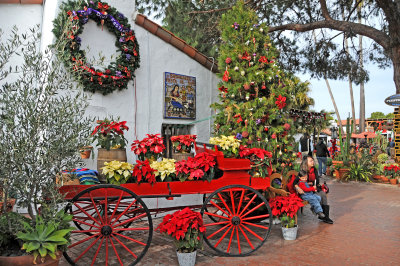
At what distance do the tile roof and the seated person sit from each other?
11.5 ft

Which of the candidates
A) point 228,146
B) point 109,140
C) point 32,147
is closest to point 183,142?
point 228,146

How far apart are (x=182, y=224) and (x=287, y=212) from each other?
7.02ft

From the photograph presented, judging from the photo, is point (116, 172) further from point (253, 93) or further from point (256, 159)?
point (253, 93)

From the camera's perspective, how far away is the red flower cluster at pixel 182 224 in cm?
410

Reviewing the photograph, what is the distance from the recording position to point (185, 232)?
13.7 feet

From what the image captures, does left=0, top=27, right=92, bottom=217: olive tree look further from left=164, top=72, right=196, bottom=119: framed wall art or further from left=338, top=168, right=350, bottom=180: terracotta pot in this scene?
left=338, top=168, right=350, bottom=180: terracotta pot

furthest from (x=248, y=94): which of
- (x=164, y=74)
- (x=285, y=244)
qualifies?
(x=285, y=244)

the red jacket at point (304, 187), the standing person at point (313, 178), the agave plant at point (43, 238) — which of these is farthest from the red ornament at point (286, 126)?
the agave plant at point (43, 238)

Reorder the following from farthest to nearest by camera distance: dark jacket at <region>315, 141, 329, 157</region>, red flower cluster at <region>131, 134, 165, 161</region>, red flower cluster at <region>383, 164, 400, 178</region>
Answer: dark jacket at <region>315, 141, 329, 157</region> → red flower cluster at <region>383, 164, 400, 178</region> → red flower cluster at <region>131, 134, 165, 161</region>

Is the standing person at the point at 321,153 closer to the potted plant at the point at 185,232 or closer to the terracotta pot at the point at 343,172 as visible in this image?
the terracotta pot at the point at 343,172

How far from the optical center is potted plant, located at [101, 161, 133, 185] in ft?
13.7

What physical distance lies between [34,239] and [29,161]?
2.43 feet

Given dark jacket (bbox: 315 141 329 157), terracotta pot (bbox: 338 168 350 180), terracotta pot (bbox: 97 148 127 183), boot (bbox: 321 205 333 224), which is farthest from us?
dark jacket (bbox: 315 141 329 157)

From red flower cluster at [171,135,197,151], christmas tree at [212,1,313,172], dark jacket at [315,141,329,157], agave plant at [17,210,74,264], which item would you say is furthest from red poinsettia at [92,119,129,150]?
dark jacket at [315,141,329,157]
